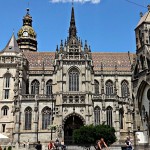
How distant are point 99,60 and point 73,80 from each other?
13176 mm

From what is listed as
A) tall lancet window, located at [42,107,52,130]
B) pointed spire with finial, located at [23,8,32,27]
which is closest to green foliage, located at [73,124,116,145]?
tall lancet window, located at [42,107,52,130]

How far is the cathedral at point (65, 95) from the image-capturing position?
4912 cm

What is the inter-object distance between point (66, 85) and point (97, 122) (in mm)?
9303

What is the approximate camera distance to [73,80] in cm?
5347

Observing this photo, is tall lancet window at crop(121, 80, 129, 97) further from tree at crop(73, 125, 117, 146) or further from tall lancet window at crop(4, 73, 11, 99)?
tall lancet window at crop(4, 73, 11, 99)

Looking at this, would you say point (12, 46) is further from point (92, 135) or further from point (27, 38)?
point (92, 135)

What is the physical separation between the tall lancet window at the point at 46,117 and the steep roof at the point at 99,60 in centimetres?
1285

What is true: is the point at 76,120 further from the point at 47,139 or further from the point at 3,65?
the point at 3,65

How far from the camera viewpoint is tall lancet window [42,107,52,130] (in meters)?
50.4

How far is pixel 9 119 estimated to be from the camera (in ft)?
174

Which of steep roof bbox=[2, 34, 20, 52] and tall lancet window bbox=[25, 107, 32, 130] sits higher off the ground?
steep roof bbox=[2, 34, 20, 52]

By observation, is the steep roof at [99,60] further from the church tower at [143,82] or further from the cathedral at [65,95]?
the church tower at [143,82]

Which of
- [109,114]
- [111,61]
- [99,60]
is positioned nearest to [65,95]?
[109,114]

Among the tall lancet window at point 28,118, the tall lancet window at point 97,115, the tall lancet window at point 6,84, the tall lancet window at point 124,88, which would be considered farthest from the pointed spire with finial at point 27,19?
the tall lancet window at point 97,115
